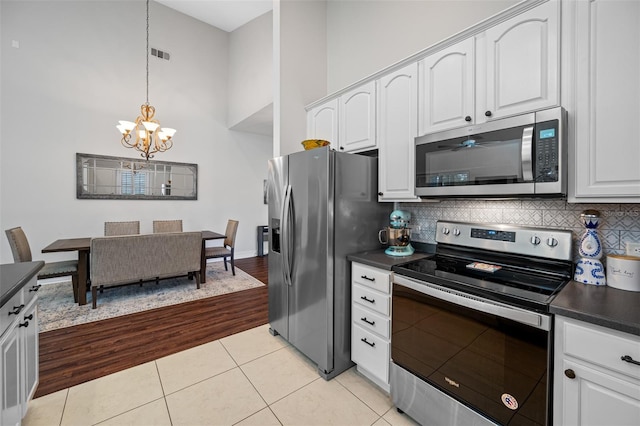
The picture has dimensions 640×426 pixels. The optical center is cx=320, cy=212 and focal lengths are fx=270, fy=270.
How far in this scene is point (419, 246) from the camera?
2.27 metres

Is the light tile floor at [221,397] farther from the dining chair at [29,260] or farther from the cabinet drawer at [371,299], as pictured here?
the dining chair at [29,260]

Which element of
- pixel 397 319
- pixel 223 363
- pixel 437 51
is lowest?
pixel 223 363

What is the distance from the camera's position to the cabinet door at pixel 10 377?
1162 millimetres

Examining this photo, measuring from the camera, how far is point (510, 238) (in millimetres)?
1688

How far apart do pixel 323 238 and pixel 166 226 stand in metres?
4.04

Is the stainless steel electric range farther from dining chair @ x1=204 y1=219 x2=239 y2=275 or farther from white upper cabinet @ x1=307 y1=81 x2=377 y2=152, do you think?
dining chair @ x1=204 y1=219 x2=239 y2=275

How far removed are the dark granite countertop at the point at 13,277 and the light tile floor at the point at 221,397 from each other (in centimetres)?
92

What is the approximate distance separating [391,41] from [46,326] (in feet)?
14.8

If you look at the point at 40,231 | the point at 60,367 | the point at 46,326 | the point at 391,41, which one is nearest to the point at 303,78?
the point at 391,41

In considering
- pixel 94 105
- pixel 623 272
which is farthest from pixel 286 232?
pixel 94 105

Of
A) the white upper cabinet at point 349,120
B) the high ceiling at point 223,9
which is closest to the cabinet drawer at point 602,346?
the white upper cabinet at point 349,120

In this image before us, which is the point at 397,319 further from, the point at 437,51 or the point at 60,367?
the point at 60,367

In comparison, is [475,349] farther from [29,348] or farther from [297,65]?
[297,65]

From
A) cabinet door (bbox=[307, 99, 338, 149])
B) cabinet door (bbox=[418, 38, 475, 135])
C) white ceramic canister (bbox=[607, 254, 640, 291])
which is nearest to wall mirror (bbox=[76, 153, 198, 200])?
cabinet door (bbox=[307, 99, 338, 149])
